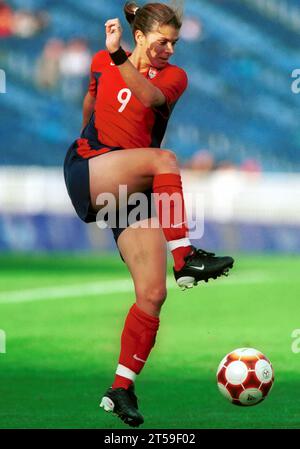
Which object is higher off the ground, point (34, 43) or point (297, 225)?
point (34, 43)

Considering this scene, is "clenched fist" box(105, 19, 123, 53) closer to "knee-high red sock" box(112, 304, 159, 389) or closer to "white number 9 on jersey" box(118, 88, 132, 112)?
"white number 9 on jersey" box(118, 88, 132, 112)

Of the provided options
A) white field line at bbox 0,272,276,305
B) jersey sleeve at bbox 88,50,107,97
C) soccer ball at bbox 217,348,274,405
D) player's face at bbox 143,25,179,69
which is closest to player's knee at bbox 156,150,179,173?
player's face at bbox 143,25,179,69

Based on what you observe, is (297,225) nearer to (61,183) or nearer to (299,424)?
(61,183)

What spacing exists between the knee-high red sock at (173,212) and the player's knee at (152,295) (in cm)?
27

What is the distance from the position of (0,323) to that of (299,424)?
205 inches

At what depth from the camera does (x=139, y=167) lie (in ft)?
17.9

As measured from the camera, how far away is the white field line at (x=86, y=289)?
12688mm

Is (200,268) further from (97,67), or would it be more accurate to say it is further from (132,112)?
(97,67)

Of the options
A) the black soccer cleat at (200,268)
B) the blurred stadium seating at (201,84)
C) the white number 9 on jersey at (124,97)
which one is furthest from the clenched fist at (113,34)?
the blurred stadium seating at (201,84)

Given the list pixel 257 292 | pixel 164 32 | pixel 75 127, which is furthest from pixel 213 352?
pixel 75 127

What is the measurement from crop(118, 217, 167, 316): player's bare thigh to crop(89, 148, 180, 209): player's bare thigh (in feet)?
0.74

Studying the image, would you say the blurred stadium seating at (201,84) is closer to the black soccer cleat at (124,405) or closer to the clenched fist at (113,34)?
the black soccer cleat at (124,405)

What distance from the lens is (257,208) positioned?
2002 cm

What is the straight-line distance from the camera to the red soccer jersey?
5613 mm
